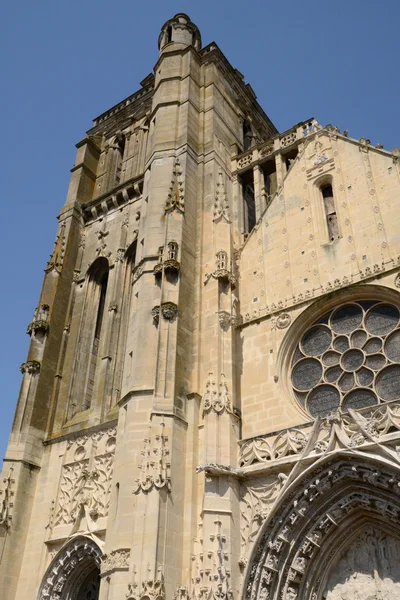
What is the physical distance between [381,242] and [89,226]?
10.7 meters

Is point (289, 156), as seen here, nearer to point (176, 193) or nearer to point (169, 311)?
point (176, 193)

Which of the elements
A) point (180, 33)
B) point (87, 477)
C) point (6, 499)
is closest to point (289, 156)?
point (180, 33)

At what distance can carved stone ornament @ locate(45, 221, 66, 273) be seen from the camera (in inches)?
732

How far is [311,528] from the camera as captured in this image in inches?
416

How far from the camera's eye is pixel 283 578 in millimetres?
10422

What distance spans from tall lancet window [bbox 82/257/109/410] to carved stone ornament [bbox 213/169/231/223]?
468 cm

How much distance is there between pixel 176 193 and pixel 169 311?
3885 millimetres

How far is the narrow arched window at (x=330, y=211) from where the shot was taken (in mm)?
14055

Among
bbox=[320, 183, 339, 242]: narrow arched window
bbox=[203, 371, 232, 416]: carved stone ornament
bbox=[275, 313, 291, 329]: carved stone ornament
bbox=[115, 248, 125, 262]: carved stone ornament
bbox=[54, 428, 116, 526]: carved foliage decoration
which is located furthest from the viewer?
bbox=[115, 248, 125, 262]: carved stone ornament

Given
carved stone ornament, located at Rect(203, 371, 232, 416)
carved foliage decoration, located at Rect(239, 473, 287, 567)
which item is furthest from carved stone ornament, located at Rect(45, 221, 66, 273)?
carved foliage decoration, located at Rect(239, 473, 287, 567)

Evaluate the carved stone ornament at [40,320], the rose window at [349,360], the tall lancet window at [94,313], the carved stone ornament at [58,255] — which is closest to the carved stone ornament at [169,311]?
the rose window at [349,360]

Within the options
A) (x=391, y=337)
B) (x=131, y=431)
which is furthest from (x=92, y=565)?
(x=391, y=337)

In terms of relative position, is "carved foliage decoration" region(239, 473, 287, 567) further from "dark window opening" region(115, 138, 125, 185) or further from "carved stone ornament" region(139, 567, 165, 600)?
"dark window opening" region(115, 138, 125, 185)

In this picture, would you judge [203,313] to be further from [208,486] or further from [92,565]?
[92,565]
